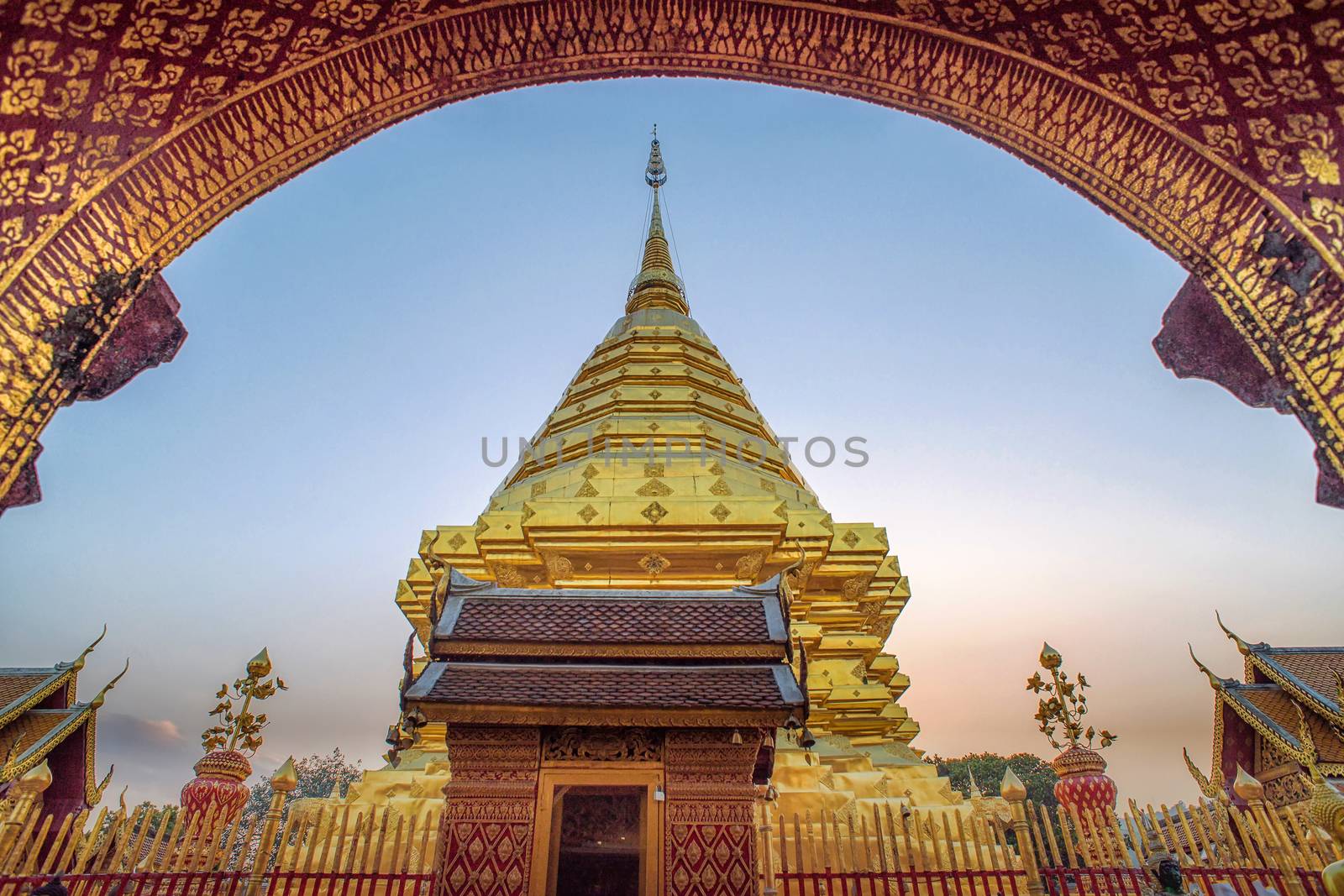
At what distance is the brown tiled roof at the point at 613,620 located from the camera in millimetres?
5312

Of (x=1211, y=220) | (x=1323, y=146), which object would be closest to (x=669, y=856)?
(x=1211, y=220)

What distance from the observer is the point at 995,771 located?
36.9 metres

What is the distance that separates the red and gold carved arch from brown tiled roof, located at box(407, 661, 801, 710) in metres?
2.57

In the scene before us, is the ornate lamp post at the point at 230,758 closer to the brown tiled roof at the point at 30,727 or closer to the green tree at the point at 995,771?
the brown tiled roof at the point at 30,727

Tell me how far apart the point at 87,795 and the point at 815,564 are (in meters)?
10.7

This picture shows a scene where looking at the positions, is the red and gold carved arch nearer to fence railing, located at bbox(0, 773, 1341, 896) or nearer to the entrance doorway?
fence railing, located at bbox(0, 773, 1341, 896)

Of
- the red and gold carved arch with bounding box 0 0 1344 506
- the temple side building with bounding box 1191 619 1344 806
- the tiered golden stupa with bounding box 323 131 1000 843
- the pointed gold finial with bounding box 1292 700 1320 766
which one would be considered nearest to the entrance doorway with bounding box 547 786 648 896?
the tiered golden stupa with bounding box 323 131 1000 843

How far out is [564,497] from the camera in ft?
37.4

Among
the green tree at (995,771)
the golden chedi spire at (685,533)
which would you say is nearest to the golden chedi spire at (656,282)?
the golden chedi spire at (685,533)

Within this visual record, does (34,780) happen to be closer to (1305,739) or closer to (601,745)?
(601,745)

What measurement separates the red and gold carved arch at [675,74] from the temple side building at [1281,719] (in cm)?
866

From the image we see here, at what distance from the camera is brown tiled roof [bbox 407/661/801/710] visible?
474 centimetres

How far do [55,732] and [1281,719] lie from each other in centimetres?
1739

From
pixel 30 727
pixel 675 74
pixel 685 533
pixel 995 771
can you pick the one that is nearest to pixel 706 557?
pixel 685 533
